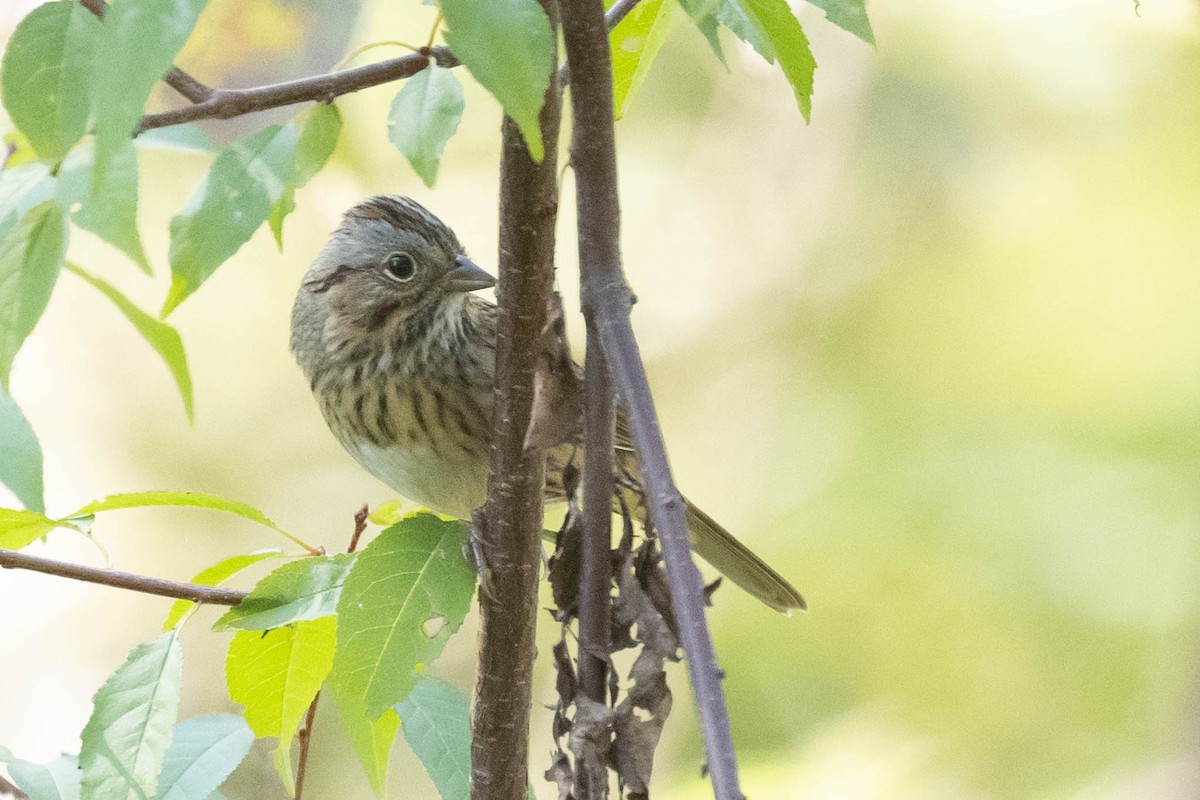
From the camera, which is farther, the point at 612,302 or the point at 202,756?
the point at 202,756

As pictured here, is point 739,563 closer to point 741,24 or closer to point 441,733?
point 441,733

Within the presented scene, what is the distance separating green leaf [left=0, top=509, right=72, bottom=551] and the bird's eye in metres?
0.78

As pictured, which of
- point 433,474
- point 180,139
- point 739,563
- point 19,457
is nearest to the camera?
point 19,457

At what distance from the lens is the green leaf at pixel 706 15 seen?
0.79 meters

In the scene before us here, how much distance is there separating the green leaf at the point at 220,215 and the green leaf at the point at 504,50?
32cm

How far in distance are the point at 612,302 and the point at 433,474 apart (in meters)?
1.03

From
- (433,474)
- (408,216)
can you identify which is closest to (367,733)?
(433,474)

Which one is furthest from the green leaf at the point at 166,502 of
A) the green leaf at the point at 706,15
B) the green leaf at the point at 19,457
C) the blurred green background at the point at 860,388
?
the blurred green background at the point at 860,388

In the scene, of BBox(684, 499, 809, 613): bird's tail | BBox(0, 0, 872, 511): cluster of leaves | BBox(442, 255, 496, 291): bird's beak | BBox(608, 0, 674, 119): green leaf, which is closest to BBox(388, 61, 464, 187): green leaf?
BBox(0, 0, 872, 511): cluster of leaves

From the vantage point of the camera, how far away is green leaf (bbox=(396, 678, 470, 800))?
1.23 metres

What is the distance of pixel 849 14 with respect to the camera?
80cm

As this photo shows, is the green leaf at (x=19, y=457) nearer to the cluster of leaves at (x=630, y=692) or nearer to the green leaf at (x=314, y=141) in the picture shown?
the green leaf at (x=314, y=141)

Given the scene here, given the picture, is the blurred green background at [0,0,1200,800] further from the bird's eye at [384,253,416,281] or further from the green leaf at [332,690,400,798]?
the green leaf at [332,690,400,798]

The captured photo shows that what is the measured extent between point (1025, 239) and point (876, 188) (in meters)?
0.42
